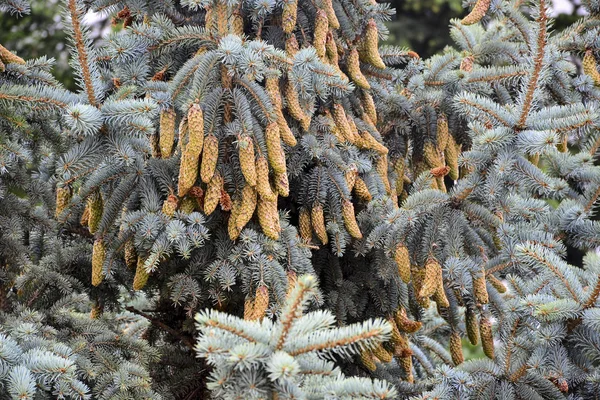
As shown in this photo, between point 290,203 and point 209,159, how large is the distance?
0.82 m

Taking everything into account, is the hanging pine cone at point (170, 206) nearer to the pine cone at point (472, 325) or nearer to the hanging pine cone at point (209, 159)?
the hanging pine cone at point (209, 159)

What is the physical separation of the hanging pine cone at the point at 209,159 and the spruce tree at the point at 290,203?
0.01 metres

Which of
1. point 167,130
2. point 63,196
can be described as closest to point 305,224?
point 167,130

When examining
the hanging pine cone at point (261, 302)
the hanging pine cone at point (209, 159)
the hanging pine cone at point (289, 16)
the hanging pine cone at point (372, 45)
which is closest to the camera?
the hanging pine cone at point (209, 159)

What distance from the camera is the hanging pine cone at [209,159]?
7.91 feet

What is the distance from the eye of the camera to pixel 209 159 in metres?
2.42

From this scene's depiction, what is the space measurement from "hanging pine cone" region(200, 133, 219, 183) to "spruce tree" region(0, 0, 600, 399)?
1cm

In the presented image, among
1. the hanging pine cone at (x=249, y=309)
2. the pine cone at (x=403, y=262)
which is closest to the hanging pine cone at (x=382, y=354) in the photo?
the pine cone at (x=403, y=262)

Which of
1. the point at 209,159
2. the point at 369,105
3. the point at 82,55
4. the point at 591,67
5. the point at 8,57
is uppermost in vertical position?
the point at 591,67

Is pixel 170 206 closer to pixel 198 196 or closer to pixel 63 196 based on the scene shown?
pixel 198 196

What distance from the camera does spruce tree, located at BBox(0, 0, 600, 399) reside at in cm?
231

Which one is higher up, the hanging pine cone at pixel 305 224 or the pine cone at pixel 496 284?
the hanging pine cone at pixel 305 224

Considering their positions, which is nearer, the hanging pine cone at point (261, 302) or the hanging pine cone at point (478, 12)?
the hanging pine cone at point (261, 302)

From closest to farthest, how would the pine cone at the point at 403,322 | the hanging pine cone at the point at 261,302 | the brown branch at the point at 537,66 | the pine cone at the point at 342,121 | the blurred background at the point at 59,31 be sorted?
the brown branch at the point at 537,66, the hanging pine cone at the point at 261,302, the pine cone at the point at 342,121, the pine cone at the point at 403,322, the blurred background at the point at 59,31
